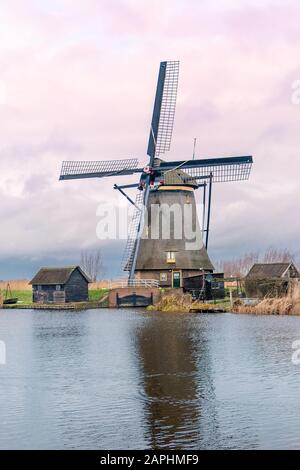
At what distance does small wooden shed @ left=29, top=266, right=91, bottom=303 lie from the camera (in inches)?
2537

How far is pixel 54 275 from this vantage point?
65.5 meters

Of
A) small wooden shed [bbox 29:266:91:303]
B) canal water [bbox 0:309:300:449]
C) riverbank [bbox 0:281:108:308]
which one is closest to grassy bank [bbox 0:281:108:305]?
riverbank [bbox 0:281:108:308]

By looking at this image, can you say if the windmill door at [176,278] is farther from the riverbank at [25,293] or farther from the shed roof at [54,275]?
the shed roof at [54,275]

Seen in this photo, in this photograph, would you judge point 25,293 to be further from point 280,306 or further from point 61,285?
point 280,306

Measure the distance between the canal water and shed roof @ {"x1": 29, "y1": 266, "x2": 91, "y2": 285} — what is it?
3218 centimetres

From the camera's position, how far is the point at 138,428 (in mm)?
14047

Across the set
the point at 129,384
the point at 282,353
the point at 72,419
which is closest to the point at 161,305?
the point at 282,353

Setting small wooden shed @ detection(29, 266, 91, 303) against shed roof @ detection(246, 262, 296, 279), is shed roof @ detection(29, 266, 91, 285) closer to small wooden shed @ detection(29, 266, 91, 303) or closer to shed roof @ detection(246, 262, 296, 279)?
small wooden shed @ detection(29, 266, 91, 303)

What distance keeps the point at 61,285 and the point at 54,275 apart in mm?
1569

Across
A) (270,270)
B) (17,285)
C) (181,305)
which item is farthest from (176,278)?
(17,285)

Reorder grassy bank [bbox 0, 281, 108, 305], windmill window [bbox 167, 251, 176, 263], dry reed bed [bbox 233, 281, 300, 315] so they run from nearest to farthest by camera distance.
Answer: dry reed bed [bbox 233, 281, 300, 315] → windmill window [bbox 167, 251, 176, 263] → grassy bank [bbox 0, 281, 108, 305]

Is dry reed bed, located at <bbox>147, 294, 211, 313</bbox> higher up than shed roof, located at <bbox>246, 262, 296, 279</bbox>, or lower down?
lower down

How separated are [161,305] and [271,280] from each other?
8.54 m

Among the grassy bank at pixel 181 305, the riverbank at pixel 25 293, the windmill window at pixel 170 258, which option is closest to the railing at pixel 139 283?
the windmill window at pixel 170 258
